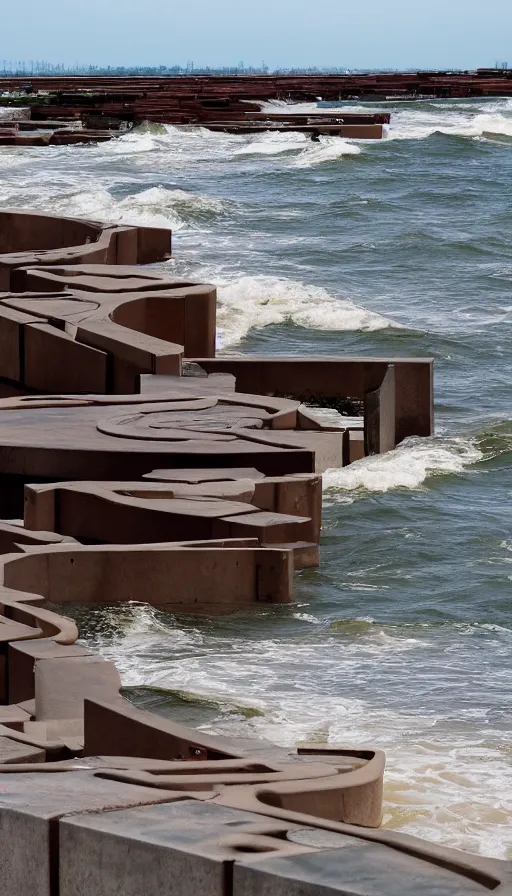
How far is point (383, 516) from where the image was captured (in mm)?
12734

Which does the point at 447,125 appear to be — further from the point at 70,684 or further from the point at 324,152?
the point at 70,684

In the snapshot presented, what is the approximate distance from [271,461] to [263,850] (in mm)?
7706

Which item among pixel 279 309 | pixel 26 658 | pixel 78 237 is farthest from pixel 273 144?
pixel 26 658

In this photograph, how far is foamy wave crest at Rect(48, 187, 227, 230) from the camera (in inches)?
1302

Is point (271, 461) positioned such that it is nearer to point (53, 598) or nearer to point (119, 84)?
point (53, 598)

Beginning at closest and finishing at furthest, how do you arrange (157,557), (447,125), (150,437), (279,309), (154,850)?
(154,850) → (157,557) → (150,437) → (279,309) → (447,125)

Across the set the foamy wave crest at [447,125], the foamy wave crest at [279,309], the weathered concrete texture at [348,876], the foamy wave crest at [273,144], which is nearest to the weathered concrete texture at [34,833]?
the weathered concrete texture at [348,876]

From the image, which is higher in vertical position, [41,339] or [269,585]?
[41,339]

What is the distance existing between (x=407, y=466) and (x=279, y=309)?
9.37 m

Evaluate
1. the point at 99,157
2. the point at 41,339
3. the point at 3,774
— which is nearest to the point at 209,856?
the point at 3,774

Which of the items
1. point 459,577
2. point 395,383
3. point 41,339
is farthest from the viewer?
point 395,383

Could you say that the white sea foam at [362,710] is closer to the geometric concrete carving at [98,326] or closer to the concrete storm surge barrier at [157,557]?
the concrete storm surge barrier at [157,557]

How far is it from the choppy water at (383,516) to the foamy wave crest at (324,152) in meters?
6.06

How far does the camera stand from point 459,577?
11016 millimetres
